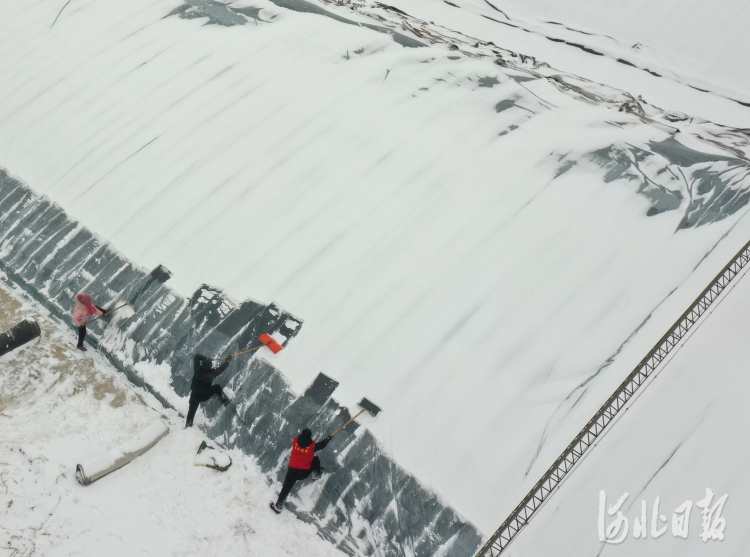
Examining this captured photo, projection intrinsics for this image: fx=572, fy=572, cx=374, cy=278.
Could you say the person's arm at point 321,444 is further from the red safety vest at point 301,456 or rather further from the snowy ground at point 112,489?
the snowy ground at point 112,489

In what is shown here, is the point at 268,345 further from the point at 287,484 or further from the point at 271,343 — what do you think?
the point at 287,484

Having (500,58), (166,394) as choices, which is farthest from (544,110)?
(166,394)

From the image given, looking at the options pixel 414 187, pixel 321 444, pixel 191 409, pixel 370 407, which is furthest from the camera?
pixel 414 187

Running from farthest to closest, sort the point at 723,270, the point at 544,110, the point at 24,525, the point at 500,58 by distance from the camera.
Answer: the point at 500,58
the point at 544,110
the point at 723,270
the point at 24,525

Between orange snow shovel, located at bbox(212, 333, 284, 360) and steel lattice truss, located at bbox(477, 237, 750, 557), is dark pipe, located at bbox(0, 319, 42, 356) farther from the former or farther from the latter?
steel lattice truss, located at bbox(477, 237, 750, 557)

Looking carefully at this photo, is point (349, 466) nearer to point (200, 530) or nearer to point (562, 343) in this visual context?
point (200, 530)

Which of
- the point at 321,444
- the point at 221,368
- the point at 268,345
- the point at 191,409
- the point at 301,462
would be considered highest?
the point at 268,345

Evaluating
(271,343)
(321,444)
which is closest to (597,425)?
(321,444)

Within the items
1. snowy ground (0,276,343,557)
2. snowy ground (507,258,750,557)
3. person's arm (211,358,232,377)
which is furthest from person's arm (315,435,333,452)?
snowy ground (507,258,750,557)
